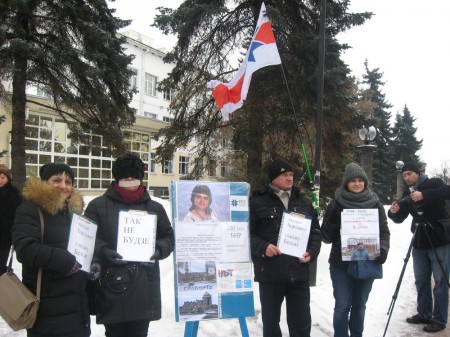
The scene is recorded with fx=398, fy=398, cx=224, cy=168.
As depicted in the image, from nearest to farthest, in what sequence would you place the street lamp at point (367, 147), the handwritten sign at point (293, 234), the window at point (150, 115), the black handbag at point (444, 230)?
the handwritten sign at point (293, 234)
the black handbag at point (444, 230)
the street lamp at point (367, 147)
the window at point (150, 115)

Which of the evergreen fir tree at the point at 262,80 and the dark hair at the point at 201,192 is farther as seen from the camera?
the evergreen fir tree at the point at 262,80

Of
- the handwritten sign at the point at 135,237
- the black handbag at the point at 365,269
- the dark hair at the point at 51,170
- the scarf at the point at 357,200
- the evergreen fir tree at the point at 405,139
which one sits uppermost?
the evergreen fir tree at the point at 405,139

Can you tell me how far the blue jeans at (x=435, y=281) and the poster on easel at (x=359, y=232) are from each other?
5.17ft

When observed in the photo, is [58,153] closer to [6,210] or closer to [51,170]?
Result: [6,210]

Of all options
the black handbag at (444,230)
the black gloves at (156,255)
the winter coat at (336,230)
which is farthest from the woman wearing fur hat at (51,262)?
the black handbag at (444,230)

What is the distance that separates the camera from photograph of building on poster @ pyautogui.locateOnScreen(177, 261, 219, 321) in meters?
3.82

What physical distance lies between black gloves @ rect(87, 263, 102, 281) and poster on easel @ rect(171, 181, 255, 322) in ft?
2.98

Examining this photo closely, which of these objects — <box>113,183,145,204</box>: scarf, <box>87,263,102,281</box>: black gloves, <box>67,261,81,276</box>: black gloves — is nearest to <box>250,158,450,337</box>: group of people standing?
<box>113,183,145,204</box>: scarf

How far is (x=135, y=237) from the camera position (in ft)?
10.5

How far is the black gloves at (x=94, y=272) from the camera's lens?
3.07m

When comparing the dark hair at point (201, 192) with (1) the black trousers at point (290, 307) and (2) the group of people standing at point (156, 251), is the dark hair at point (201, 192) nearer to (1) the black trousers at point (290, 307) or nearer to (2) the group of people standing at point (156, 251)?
(2) the group of people standing at point (156, 251)

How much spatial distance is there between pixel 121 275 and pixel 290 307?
175 centimetres

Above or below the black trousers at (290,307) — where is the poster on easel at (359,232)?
above

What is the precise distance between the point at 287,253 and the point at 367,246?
3.24 ft
